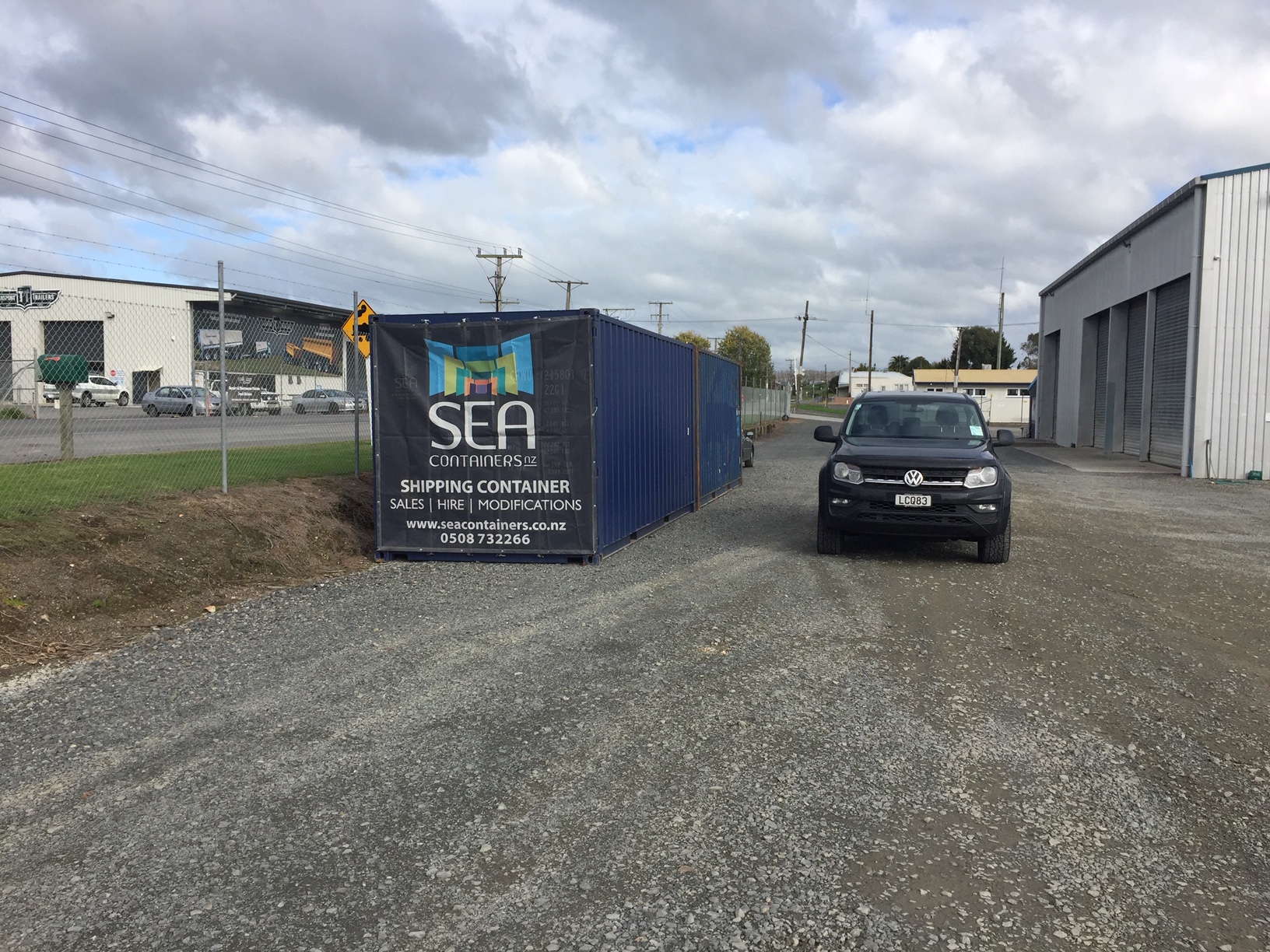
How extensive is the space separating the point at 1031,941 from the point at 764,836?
3.29 ft

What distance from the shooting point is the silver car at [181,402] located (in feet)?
36.8

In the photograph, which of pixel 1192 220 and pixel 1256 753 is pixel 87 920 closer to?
pixel 1256 753

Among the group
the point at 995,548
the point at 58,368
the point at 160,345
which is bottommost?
the point at 995,548

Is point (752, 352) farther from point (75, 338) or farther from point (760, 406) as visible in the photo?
point (75, 338)

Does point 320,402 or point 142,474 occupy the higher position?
point 320,402

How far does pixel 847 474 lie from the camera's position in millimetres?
9352

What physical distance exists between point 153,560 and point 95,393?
3624 mm

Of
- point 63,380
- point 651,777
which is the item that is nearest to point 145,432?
point 63,380

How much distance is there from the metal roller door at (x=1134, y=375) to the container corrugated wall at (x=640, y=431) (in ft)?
59.4

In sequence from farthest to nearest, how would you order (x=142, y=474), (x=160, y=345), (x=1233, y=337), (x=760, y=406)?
(x=760, y=406), (x=1233, y=337), (x=160, y=345), (x=142, y=474)

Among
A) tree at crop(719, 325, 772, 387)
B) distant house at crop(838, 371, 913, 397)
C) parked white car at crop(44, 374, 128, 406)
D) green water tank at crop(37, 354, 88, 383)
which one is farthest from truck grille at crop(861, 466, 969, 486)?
distant house at crop(838, 371, 913, 397)

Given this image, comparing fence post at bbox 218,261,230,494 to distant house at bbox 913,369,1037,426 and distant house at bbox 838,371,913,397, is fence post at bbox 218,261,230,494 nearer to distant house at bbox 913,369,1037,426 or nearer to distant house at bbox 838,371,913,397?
distant house at bbox 913,369,1037,426

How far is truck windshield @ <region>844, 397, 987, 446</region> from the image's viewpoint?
34.0 feet

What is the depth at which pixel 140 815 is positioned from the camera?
12.3 feet
